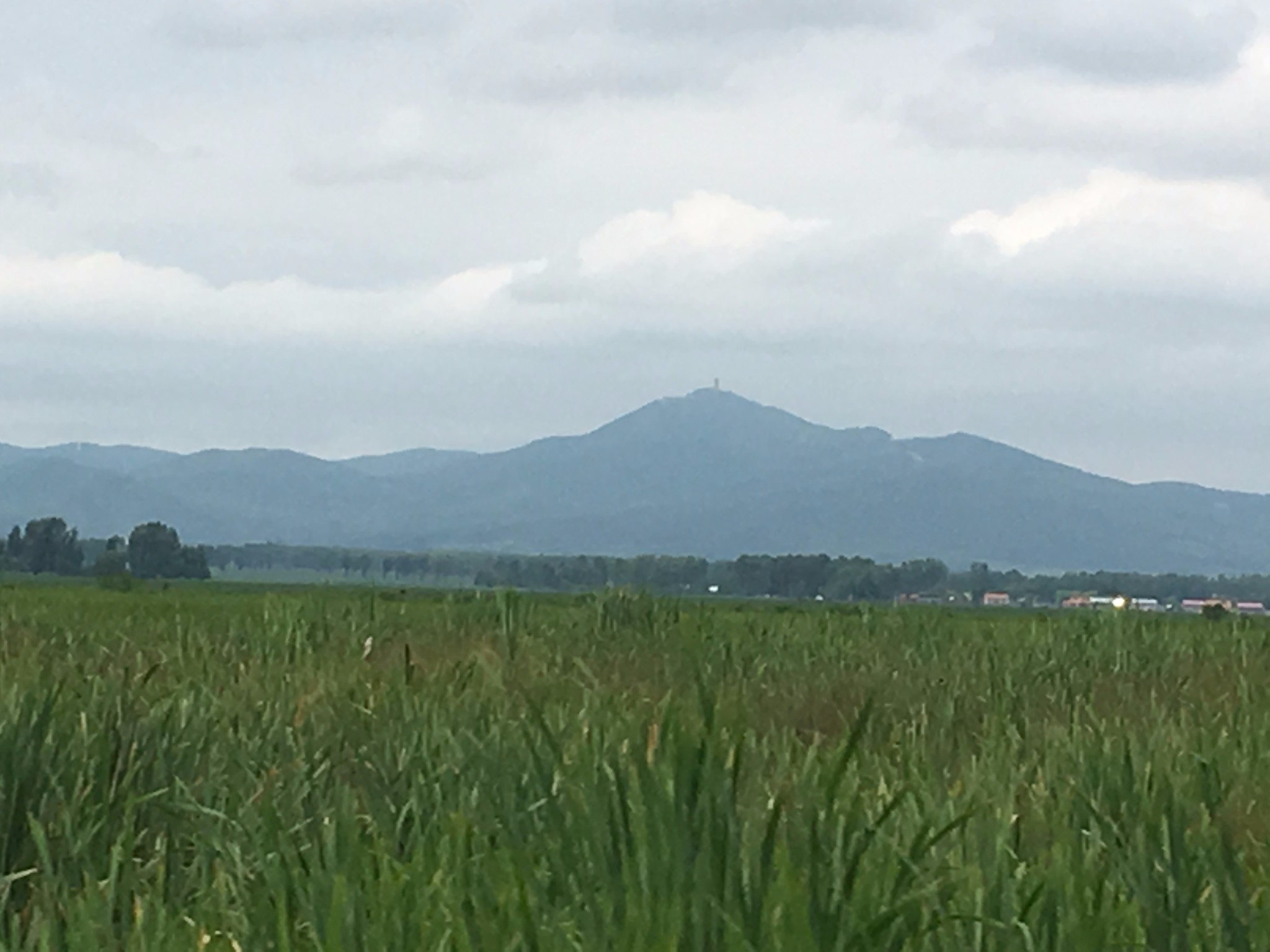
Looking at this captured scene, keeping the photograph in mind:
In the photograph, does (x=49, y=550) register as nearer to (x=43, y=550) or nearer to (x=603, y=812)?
(x=43, y=550)

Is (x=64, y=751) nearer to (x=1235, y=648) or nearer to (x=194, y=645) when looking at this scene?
(x=194, y=645)

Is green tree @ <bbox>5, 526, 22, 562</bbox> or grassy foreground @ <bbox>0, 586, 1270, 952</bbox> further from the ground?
green tree @ <bbox>5, 526, 22, 562</bbox>

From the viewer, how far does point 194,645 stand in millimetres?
7992

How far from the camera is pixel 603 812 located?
2.88 meters

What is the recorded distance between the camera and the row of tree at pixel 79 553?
6112 inches

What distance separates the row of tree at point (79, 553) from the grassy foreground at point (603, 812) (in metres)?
150

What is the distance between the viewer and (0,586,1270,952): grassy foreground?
8.35 feet

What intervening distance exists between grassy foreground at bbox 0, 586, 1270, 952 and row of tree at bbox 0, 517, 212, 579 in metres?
150

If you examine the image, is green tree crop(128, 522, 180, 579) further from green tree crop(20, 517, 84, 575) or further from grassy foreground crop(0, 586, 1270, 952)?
grassy foreground crop(0, 586, 1270, 952)

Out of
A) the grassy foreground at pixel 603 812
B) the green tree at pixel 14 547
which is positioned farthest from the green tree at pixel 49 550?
the grassy foreground at pixel 603 812

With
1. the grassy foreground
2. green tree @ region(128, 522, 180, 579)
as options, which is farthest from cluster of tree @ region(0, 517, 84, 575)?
the grassy foreground

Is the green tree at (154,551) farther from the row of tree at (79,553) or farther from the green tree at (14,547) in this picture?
the green tree at (14,547)

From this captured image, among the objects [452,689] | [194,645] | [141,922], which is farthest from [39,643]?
[141,922]

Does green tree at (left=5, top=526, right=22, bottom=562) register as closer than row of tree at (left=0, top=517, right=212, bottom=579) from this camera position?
No
